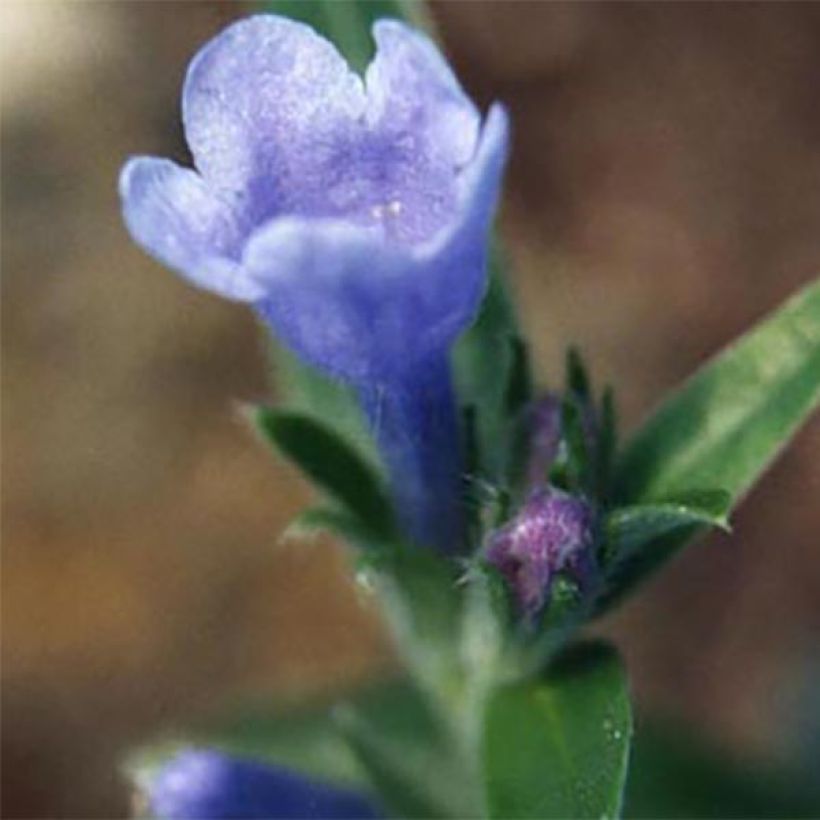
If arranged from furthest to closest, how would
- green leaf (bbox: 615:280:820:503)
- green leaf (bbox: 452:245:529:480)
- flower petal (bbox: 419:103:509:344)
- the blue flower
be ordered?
green leaf (bbox: 452:245:529:480), the blue flower, green leaf (bbox: 615:280:820:503), flower petal (bbox: 419:103:509:344)

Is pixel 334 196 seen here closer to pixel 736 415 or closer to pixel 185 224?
pixel 185 224

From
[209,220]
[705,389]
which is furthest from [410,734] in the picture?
[209,220]

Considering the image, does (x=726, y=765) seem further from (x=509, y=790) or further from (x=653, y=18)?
(x=653, y=18)

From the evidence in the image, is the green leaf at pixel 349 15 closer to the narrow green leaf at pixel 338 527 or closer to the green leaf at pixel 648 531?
the narrow green leaf at pixel 338 527

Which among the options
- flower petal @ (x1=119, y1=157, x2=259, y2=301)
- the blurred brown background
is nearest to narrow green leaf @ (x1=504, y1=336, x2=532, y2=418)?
flower petal @ (x1=119, y1=157, x2=259, y2=301)

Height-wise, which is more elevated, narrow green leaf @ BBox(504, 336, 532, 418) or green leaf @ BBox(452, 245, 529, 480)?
narrow green leaf @ BBox(504, 336, 532, 418)

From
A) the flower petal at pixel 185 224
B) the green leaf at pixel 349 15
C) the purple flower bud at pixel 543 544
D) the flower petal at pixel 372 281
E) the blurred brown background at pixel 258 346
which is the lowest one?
the blurred brown background at pixel 258 346

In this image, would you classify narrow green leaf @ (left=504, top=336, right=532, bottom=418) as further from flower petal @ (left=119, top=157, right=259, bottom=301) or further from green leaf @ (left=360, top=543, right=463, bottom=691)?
flower petal @ (left=119, top=157, right=259, bottom=301)

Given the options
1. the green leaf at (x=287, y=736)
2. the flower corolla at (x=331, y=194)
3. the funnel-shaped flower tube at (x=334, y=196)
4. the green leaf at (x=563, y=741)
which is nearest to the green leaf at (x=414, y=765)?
the green leaf at (x=287, y=736)
